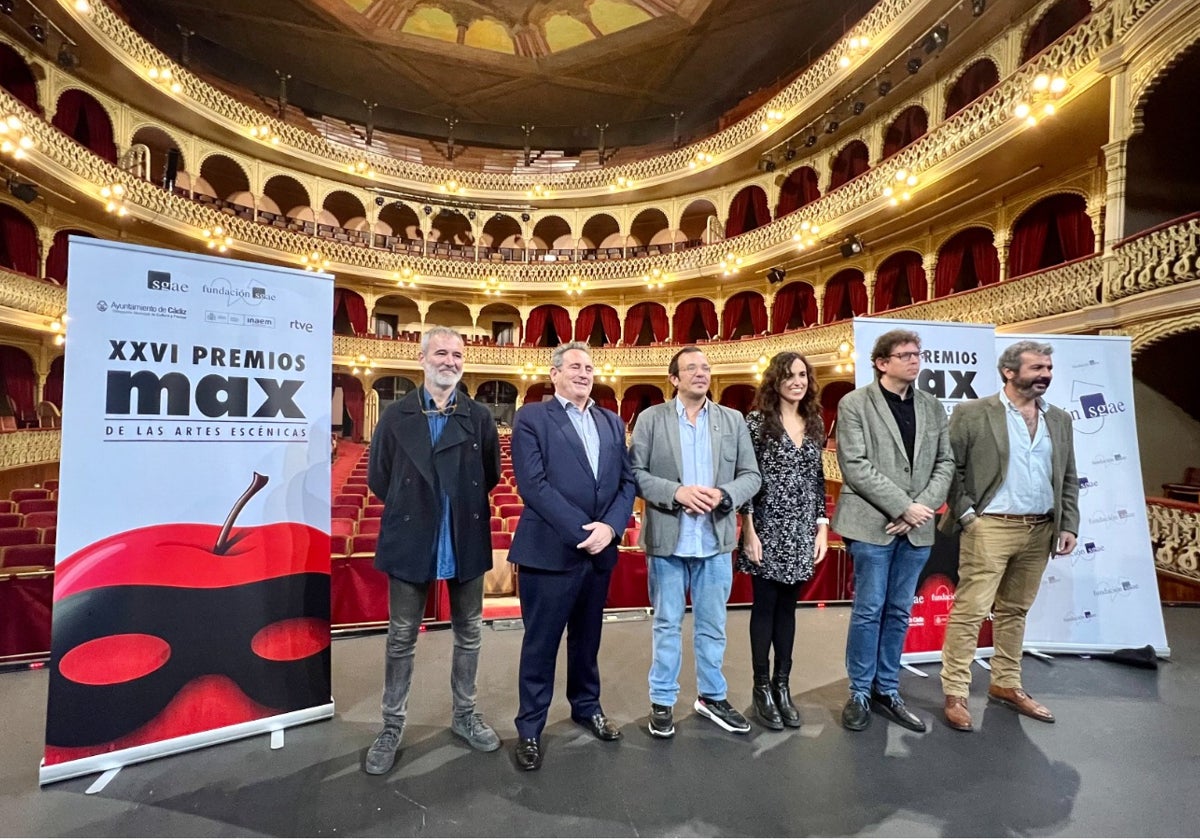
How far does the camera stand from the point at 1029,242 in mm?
9148

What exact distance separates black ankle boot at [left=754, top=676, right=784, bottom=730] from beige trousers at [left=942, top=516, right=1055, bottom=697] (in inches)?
34.2

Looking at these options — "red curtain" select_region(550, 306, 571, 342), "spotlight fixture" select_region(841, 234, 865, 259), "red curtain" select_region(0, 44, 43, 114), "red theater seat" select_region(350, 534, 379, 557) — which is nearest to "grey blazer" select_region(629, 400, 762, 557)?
"red theater seat" select_region(350, 534, 379, 557)

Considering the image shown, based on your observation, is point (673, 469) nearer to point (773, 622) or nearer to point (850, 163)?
point (773, 622)

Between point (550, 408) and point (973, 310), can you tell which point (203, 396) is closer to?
point (550, 408)

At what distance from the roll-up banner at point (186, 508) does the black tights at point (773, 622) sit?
2.01 metres

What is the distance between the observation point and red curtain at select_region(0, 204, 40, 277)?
397 inches

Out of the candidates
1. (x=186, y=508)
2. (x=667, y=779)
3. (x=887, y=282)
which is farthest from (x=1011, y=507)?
(x=887, y=282)

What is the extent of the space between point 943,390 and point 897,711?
6.12ft

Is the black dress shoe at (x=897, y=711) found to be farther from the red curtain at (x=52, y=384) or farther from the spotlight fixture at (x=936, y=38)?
the red curtain at (x=52, y=384)

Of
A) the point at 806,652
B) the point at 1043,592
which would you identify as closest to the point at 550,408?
the point at 806,652

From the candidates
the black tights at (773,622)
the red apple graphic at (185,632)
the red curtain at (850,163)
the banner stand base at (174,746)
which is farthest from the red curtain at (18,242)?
the red curtain at (850,163)

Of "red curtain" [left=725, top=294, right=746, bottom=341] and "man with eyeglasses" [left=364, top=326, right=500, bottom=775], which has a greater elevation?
"red curtain" [left=725, top=294, right=746, bottom=341]

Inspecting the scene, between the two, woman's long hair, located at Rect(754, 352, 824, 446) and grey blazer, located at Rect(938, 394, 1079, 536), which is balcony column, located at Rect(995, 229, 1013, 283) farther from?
woman's long hair, located at Rect(754, 352, 824, 446)

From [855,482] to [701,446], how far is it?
71 centimetres
